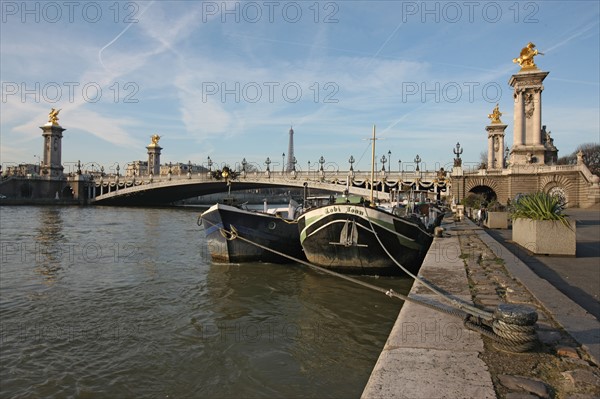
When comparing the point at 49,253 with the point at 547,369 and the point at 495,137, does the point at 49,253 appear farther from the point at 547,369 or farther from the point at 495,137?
the point at 495,137

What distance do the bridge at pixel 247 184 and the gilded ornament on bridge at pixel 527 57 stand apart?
15890mm

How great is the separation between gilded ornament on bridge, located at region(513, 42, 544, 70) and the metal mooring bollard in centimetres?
5466

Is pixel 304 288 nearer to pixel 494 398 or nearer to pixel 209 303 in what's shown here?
pixel 209 303

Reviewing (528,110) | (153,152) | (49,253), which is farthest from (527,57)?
(153,152)

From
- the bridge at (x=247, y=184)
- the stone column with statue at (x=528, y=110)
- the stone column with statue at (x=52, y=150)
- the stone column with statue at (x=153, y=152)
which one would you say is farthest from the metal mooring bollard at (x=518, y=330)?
the stone column with statue at (x=153, y=152)

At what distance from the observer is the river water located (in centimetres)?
617

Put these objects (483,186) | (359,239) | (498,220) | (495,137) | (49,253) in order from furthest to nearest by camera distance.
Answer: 1. (495,137)
2. (483,186)
3. (498,220)
4. (49,253)
5. (359,239)

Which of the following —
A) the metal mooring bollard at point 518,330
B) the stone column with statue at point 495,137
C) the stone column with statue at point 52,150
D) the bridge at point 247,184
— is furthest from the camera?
the stone column with statue at point 52,150

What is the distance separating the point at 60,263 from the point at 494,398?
17127 millimetres

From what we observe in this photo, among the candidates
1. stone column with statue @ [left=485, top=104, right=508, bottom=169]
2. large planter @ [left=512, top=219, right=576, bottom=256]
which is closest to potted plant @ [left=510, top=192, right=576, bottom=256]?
large planter @ [left=512, top=219, right=576, bottom=256]

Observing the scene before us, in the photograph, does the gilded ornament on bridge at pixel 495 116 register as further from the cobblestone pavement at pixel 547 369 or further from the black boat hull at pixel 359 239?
the cobblestone pavement at pixel 547 369

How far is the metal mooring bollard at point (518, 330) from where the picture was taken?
4023 millimetres

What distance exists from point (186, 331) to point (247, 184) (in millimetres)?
58897

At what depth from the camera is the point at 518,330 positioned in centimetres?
405
